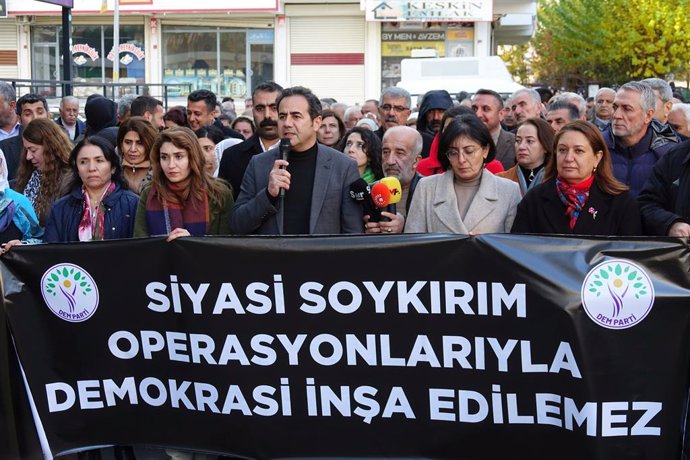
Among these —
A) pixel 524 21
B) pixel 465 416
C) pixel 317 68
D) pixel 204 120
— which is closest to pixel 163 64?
pixel 317 68

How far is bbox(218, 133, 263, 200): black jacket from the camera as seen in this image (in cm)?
692

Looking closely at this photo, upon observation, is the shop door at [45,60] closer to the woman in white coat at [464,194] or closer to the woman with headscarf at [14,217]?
the woman with headscarf at [14,217]

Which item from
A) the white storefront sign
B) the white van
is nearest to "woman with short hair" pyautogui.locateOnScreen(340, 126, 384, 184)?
the white van

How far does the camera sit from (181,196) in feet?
18.8

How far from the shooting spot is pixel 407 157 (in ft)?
20.7

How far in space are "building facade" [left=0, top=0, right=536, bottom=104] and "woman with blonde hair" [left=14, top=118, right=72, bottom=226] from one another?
79.7ft

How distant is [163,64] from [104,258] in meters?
28.7

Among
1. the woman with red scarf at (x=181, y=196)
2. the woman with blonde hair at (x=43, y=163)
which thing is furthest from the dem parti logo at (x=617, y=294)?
the woman with blonde hair at (x=43, y=163)

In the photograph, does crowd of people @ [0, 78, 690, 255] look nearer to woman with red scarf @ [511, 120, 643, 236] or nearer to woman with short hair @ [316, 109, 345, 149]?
woman with red scarf @ [511, 120, 643, 236]

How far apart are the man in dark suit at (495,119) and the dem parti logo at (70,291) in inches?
165

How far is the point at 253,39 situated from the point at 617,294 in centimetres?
2900

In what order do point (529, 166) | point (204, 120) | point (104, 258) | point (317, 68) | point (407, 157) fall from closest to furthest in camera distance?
point (104, 258) < point (407, 157) < point (529, 166) < point (204, 120) < point (317, 68)

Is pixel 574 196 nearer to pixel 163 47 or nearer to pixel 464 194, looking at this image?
pixel 464 194

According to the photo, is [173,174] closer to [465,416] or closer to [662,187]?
[465,416]
